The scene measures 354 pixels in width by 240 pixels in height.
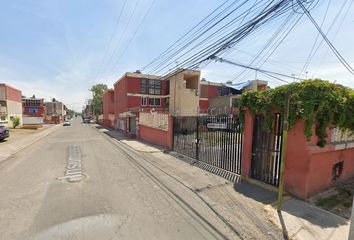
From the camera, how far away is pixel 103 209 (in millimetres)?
4684

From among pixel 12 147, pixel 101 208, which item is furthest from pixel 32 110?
pixel 101 208

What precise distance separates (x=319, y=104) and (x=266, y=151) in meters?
2.02

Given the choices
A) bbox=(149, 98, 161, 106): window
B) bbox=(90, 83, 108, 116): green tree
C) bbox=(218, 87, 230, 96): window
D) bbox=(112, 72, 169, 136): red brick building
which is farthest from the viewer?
bbox=(90, 83, 108, 116): green tree

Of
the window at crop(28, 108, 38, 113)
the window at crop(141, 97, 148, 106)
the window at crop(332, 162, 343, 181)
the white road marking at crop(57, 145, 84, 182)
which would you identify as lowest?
the white road marking at crop(57, 145, 84, 182)

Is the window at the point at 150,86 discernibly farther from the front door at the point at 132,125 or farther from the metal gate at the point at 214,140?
the metal gate at the point at 214,140

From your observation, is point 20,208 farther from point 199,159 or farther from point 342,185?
point 342,185

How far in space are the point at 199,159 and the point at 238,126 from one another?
3.17 m

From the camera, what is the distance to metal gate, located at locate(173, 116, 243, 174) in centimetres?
763

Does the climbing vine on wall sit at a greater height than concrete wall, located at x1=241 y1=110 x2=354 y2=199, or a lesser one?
greater

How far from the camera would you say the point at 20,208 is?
4.71m

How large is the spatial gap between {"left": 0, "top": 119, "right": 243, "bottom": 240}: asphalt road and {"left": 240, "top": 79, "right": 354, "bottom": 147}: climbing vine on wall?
3364mm

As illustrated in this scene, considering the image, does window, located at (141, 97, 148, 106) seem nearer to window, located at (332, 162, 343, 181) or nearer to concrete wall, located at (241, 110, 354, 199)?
concrete wall, located at (241, 110, 354, 199)

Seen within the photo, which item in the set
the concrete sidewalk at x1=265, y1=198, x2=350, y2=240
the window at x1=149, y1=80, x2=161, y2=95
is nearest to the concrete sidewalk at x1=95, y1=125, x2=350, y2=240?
the concrete sidewalk at x1=265, y1=198, x2=350, y2=240

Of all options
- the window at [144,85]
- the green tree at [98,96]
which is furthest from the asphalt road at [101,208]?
the green tree at [98,96]
